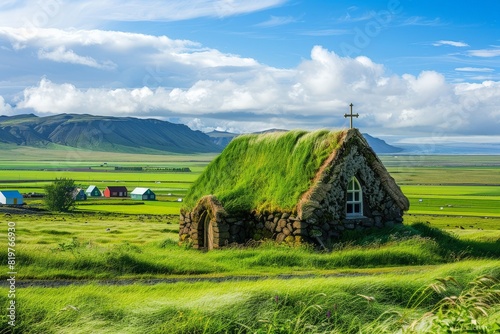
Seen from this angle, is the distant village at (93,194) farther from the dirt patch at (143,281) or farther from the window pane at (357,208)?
the dirt patch at (143,281)

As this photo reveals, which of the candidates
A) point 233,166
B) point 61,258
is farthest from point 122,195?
point 61,258

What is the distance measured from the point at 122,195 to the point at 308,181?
112908 millimetres

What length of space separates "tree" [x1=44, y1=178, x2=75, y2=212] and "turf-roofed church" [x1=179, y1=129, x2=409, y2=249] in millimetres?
67123

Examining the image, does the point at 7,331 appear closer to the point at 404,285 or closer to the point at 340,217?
the point at 404,285

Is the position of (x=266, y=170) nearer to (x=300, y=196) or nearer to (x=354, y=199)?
(x=300, y=196)

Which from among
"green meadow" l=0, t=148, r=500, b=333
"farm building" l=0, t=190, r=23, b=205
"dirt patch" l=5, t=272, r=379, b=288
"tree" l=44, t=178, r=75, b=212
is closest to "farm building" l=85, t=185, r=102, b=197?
"farm building" l=0, t=190, r=23, b=205

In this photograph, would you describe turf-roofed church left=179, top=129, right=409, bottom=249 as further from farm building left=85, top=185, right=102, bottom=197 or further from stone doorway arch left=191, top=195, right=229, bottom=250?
farm building left=85, top=185, right=102, bottom=197

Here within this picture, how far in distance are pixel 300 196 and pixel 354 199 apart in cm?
291

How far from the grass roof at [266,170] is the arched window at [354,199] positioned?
6.03ft

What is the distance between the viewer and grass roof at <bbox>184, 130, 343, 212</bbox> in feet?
88.0

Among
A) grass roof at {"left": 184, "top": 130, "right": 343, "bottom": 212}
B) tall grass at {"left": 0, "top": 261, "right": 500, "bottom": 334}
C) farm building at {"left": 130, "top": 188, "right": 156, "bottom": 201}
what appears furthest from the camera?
farm building at {"left": 130, "top": 188, "right": 156, "bottom": 201}

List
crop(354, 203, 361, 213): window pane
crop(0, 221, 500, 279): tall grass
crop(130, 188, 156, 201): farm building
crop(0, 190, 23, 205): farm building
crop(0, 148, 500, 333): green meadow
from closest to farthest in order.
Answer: crop(0, 148, 500, 333): green meadow < crop(0, 221, 500, 279): tall grass < crop(354, 203, 361, 213): window pane < crop(0, 190, 23, 205): farm building < crop(130, 188, 156, 201): farm building

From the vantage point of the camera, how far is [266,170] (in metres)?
28.8

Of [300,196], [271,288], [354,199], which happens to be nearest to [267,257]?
[300,196]
